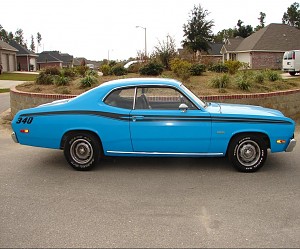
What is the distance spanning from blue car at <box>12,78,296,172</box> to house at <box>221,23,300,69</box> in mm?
41278

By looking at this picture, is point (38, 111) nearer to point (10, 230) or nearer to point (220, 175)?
point (10, 230)

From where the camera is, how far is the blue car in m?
5.43

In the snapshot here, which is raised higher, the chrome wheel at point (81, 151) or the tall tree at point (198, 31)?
the tall tree at point (198, 31)

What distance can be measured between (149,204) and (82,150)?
1825 millimetres

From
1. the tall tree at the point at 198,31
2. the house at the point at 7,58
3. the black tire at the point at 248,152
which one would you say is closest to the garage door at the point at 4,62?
the house at the point at 7,58

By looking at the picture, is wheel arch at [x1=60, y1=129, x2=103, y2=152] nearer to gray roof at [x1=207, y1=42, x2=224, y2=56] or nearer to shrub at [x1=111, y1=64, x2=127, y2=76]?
shrub at [x1=111, y1=64, x2=127, y2=76]

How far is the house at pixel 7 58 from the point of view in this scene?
49.3 m

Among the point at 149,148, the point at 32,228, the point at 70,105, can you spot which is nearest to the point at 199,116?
the point at 149,148

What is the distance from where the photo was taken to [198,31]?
5531 cm

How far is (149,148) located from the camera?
18.1ft

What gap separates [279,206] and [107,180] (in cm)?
246

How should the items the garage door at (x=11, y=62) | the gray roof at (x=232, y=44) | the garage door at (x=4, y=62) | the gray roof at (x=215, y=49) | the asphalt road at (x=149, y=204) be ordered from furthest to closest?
1. the gray roof at (x=215, y=49)
2. the garage door at (x=11, y=62)
3. the gray roof at (x=232, y=44)
4. the garage door at (x=4, y=62)
5. the asphalt road at (x=149, y=204)

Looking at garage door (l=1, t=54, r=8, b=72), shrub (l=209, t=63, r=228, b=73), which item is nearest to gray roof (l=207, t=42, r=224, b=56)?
garage door (l=1, t=54, r=8, b=72)

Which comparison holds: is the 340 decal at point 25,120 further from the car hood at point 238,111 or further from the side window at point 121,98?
the car hood at point 238,111
